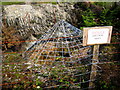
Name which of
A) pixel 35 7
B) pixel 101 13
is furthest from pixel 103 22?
pixel 35 7

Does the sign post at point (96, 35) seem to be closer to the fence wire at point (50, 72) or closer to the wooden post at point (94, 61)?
the wooden post at point (94, 61)

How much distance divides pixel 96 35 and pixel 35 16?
10.4 feet

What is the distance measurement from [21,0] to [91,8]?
3.05 metres

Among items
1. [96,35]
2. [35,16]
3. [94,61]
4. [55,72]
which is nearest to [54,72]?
[55,72]

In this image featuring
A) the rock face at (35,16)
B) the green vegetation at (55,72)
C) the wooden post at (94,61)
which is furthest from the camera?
the rock face at (35,16)

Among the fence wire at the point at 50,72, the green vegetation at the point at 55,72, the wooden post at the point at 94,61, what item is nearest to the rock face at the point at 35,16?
the green vegetation at the point at 55,72

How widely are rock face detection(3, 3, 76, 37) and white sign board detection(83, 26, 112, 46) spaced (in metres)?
3.01

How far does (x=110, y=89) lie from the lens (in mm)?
2418

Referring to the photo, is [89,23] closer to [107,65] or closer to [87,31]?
[107,65]

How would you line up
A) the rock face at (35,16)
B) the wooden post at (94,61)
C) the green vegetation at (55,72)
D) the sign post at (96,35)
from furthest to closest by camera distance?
Result: the rock face at (35,16)
the green vegetation at (55,72)
the wooden post at (94,61)
the sign post at (96,35)

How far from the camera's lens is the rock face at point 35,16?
165 inches

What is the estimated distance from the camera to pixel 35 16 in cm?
440

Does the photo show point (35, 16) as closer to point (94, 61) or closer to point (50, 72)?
point (50, 72)

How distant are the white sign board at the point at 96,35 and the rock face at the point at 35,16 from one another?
3.01 m
